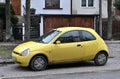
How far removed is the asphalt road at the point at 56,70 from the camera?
13367 mm

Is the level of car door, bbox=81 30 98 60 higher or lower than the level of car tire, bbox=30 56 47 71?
higher

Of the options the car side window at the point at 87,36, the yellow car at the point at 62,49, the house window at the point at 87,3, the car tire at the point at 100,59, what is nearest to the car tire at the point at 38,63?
the yellow car at the point at 62,49

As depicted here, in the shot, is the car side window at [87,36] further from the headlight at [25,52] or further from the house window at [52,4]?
the house window at [52,4]

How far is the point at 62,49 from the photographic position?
585 inches

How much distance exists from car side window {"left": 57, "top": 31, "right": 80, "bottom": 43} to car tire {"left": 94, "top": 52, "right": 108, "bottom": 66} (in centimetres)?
111

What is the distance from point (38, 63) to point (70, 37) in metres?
1.69

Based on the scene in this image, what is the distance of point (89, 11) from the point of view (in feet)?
132

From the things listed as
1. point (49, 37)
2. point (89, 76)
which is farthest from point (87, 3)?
point (89, 76)

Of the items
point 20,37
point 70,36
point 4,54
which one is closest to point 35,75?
point 70,36

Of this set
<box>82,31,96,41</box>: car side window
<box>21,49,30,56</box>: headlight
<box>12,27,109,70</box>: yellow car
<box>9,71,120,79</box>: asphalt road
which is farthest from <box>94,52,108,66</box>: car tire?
<box>21,49,30,56</box>: headlight

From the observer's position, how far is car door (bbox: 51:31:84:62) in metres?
14.8

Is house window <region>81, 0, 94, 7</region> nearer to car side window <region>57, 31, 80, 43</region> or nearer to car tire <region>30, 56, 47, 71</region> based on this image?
car side window <region>57, 31, 80, 43</region>

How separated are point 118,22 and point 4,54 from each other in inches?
643

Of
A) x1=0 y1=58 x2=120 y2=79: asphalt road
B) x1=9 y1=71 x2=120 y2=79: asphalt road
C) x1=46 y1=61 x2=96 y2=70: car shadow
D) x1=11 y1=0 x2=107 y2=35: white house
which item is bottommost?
x1=9 y1=71 x2=120 y2=79: asphalt road
